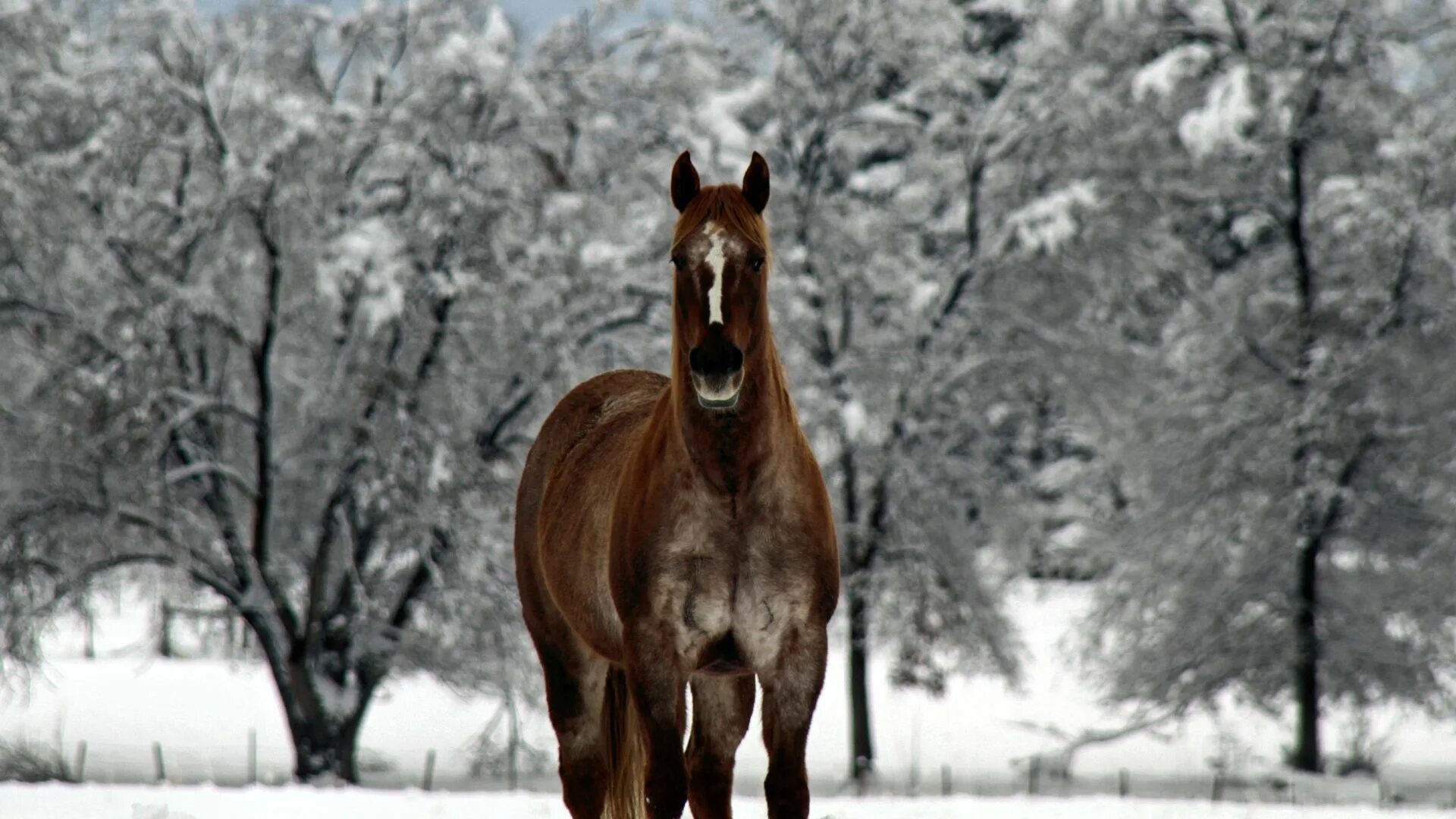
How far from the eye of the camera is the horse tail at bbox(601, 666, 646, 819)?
546 centimetres

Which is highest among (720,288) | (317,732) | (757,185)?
(757,185)

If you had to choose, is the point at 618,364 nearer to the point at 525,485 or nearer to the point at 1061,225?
the point at 1061,225

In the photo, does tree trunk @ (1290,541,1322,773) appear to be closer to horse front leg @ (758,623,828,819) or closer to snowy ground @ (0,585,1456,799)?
snowy ground @ (0,585,1456,799)

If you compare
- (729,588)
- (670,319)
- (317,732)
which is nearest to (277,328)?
(317,732)

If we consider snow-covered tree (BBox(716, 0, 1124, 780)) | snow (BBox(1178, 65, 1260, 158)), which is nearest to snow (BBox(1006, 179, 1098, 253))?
snow-covered tree (BBox(716, 0, 1124, 780))

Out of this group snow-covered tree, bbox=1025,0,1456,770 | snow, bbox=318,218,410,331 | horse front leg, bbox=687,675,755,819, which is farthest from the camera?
snow-covered tree, bbox=1025,0,1456,770

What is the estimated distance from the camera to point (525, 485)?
6184mm

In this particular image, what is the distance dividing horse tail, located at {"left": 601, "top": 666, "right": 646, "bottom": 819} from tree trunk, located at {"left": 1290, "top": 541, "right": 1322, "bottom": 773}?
44.2 ft

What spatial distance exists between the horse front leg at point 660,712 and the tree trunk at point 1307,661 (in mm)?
14411

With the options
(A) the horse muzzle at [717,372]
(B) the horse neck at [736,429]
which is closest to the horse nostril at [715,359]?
(A) the horse muzzle at [717,372]

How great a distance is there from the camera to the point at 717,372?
12.4ft

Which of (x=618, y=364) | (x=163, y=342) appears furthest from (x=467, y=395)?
(x=163, y=342)

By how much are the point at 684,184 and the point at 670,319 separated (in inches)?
473

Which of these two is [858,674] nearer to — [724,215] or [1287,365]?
[1287,365]
